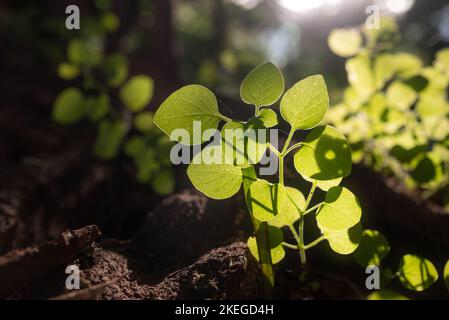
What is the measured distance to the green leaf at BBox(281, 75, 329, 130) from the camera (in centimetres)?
45

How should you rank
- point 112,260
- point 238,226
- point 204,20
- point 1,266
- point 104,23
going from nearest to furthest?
1. point 1,266
2. point 112,260
3. point 238,226
4. point 104,23
5. point 204,20

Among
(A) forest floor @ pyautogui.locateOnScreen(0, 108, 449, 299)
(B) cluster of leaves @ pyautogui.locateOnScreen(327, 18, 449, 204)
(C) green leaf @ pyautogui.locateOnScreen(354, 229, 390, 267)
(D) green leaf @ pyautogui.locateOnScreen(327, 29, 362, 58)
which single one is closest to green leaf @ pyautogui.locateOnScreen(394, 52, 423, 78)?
(B) cluster of leaves @ pyautogui.locateOnScreen(327, 18, 449, 204)

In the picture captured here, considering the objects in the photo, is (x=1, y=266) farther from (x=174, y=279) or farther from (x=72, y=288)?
(x=174, y=279)

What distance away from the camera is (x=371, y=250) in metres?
0.56

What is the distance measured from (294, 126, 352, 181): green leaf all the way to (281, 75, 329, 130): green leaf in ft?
0.05

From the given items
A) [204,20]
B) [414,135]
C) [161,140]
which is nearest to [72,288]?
[161,140]

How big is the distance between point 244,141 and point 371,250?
0.26 meters

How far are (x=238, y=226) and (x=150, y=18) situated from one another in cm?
193

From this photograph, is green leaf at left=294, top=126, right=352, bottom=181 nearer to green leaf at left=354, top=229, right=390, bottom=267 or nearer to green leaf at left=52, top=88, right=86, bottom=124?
green leaf at left=354, top=229, right=390, bottom=267

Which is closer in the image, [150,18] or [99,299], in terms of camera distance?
[99,299]

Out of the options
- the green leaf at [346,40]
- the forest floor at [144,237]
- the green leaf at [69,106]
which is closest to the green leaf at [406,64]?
the green leaf at [346,40]

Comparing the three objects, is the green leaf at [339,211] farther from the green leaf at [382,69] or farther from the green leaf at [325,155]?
the green leaf at [382,69]

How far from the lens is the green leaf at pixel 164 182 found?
92 centimetres
